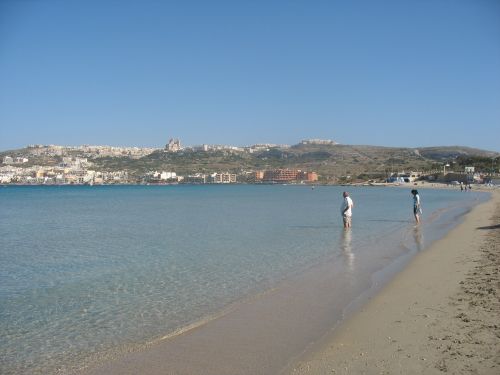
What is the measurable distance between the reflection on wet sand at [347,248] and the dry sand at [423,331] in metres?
2.01

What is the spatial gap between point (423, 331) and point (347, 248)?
8.80m

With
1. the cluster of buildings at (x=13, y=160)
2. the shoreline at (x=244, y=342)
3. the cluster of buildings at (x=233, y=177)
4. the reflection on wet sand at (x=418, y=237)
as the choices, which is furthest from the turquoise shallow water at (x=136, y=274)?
the cluster of buildings at (x=13, y=160)

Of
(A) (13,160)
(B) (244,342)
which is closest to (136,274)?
(B) (244,342)

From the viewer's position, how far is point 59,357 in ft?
19.2

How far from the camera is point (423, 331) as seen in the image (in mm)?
5930

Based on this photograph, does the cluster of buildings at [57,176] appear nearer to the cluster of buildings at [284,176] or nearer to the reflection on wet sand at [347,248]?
the cluster of buildings at [284,176]

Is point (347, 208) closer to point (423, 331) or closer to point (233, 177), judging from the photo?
point (423, 331)

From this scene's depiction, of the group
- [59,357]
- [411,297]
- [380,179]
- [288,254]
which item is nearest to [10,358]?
[59,357]

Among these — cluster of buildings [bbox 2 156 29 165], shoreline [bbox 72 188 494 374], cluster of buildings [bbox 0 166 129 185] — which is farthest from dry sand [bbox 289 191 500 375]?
cluster of buildings [bbox 2 156 29 165]

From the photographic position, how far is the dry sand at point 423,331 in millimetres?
4910

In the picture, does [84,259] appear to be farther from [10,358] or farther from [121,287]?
[10,358]

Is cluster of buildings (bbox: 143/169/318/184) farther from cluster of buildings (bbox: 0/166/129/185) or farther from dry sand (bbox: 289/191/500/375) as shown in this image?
dry sand (bbox: 289/191/500/375)

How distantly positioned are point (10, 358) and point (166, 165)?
19577 cm

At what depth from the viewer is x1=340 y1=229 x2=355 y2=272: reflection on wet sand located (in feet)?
38.6
